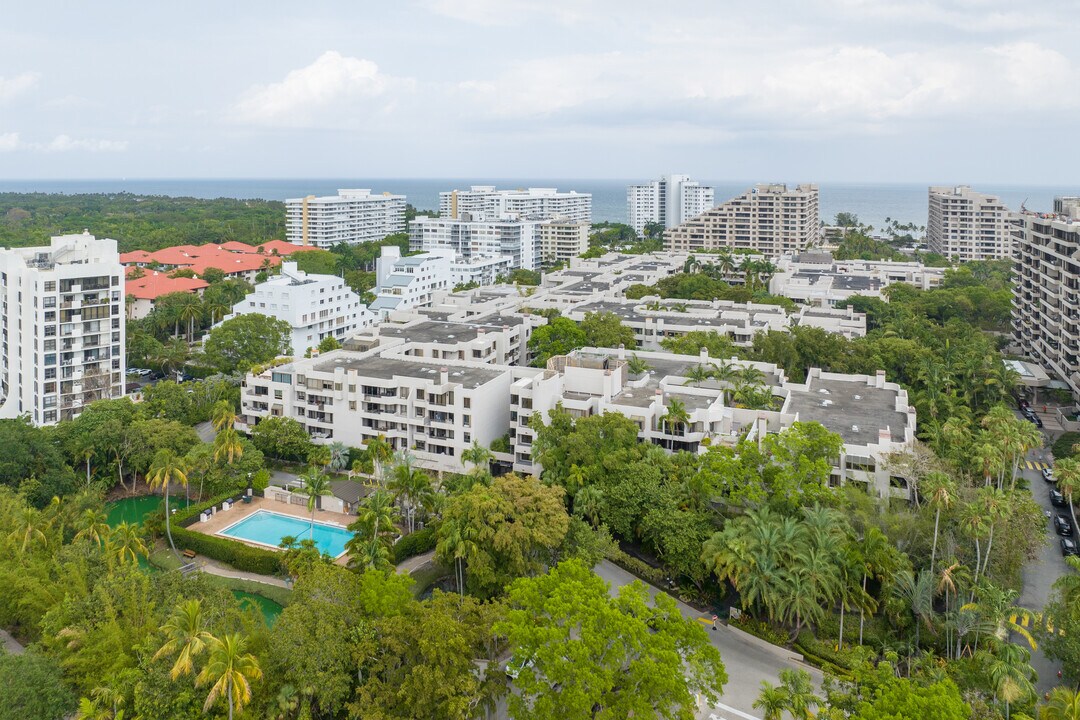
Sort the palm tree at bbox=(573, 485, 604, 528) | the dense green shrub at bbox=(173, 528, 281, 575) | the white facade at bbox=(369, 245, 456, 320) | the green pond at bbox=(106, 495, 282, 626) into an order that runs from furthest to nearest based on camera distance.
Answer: the white facade at bbox=(369, 245, 456, 320) → the green pond at bbox=(106, 495, 282, 626) → the dense green shrub at bbox=(173, 528, 281, 575) → the palm tree at bbox=(573, 485, 604, 528)

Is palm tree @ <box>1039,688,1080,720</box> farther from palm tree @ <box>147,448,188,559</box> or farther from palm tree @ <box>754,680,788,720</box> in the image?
palm tree @ <box>147,448,188,559</box>

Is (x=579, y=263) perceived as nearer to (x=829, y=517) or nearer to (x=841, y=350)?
(x=841, y=350)

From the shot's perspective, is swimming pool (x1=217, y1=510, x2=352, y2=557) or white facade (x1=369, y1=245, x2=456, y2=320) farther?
white facade (x1=369, y1=245, x2=456, y2=320)

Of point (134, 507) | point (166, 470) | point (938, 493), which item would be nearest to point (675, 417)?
point (938, 493)

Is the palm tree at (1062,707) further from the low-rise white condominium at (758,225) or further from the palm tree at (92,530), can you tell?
the low-rise white condominium at (758,225)

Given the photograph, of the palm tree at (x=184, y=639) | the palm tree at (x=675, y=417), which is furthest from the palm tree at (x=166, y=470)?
the palm tree at (x=675, y=417)

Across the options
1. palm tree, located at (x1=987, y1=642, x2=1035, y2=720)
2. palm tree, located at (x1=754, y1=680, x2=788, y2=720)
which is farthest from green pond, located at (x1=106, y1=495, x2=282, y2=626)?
palm tree, located at (x1=987, y1=642, x2=1035, y2=720)
